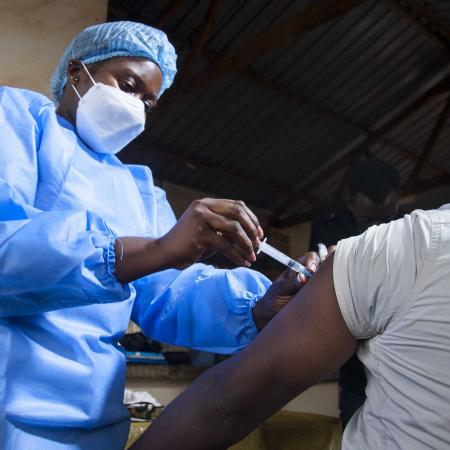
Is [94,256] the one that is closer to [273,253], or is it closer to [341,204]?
[273,253]

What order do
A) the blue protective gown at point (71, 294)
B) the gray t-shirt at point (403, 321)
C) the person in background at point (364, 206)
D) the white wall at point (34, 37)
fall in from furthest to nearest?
the white wall at point (34, 37)
the person in background at point (364, 206)
the blue protective gown at point (71, 294)
the gray t-shirt at point (403, 321)

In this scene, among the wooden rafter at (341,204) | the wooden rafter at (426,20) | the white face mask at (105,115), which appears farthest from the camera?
the wooden rafter at (341,204)

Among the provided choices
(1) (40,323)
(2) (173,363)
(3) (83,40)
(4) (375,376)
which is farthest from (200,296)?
(2) (173,363)

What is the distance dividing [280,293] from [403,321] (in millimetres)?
423

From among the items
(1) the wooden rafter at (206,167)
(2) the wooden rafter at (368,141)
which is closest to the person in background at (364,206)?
(1) the wooden rafter at (206,167)

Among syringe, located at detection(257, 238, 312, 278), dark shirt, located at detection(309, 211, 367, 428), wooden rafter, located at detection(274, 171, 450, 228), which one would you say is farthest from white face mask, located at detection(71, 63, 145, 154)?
wooden rafter, located at detection(274, 171, 450, 228)

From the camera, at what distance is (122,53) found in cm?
136

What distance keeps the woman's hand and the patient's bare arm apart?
0.28 meters

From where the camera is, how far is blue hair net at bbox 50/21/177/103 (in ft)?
4.45

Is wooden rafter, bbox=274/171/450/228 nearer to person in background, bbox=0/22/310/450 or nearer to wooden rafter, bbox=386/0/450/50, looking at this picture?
wooden rafter, bbox=386/0/450/50

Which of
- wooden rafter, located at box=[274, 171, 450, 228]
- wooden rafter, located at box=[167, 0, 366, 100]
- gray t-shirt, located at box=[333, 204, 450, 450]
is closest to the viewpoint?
gray t-shirt, located at box=[333, 204, 450, 450]

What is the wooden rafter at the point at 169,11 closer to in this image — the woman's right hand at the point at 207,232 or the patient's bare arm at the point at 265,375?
the woman's right hand at the point at 207,232

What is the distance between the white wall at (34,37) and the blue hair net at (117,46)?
51.1 inches

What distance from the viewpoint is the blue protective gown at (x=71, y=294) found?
33.8 inches
